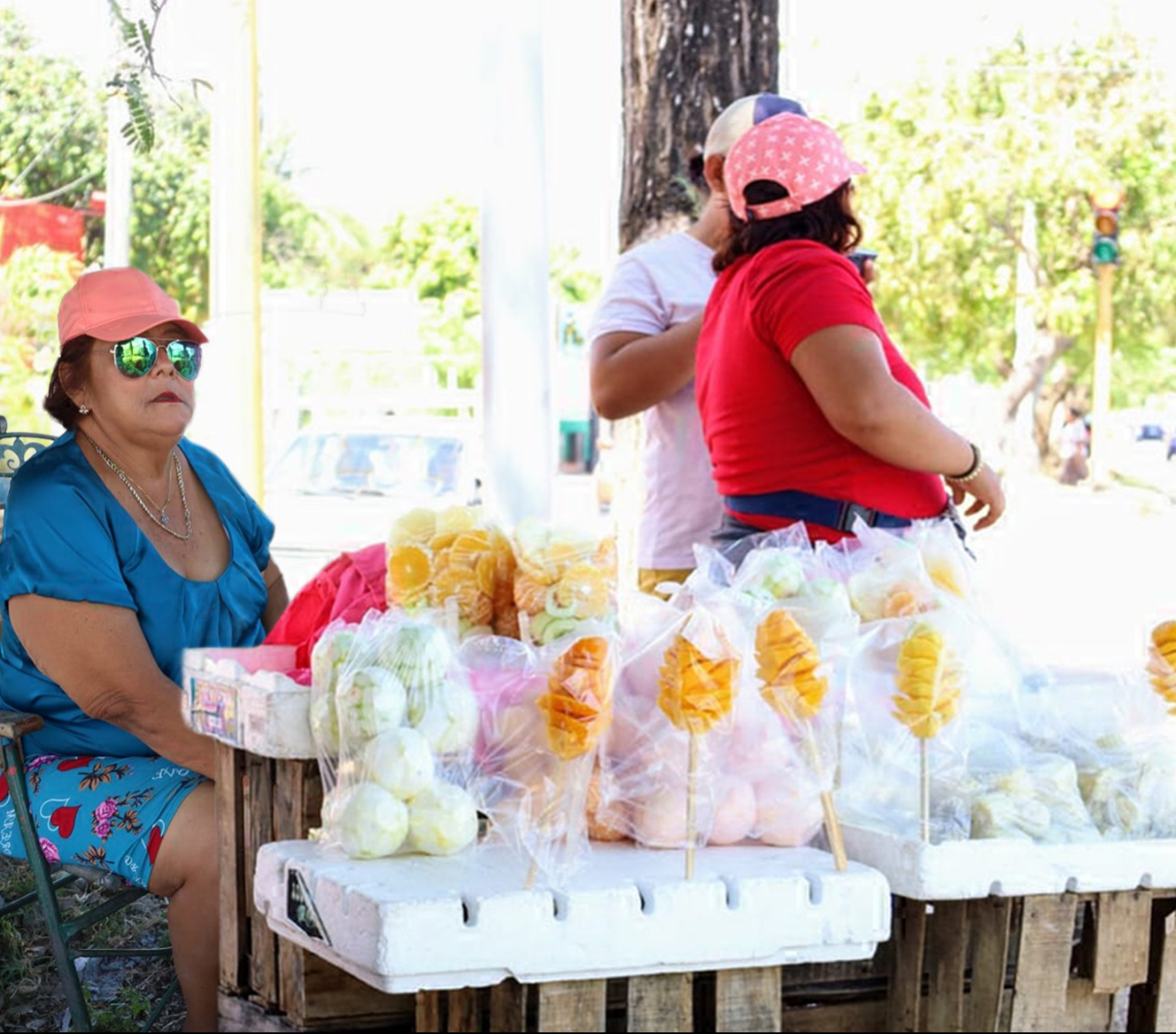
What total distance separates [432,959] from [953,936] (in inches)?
24.5

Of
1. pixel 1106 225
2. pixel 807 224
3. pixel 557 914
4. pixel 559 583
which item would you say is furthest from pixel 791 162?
pixel 1106 225

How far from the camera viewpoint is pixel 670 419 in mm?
3305

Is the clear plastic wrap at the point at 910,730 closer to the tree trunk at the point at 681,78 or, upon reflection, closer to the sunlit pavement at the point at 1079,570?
the sunlit pavement at the point at 1079,570

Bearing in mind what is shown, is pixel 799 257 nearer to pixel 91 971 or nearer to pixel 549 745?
pixel 549 745

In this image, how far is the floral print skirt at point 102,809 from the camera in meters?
2.46

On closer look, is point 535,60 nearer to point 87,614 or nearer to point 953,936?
point 87,614

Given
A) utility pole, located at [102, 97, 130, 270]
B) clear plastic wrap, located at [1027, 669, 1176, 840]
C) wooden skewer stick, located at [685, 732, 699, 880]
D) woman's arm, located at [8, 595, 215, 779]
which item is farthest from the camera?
utility pole, located at [102, 97, 130, 270]

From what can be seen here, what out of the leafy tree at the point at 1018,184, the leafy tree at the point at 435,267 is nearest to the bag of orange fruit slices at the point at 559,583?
the leafy tree at the point at 1018,184

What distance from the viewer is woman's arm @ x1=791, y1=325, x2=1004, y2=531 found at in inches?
97.7

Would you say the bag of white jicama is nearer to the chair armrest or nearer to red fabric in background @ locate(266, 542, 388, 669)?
red fabric in background @ locate(266, 542, 388, 669)

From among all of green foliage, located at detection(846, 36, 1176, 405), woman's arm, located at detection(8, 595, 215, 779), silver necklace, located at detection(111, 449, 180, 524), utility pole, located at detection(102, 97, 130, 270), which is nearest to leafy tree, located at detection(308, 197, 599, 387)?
green foliage, located at detection(846, 36, 1176, 405)

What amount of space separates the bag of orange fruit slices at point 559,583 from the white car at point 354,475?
10.6 m

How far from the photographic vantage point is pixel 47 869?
2.52 meters

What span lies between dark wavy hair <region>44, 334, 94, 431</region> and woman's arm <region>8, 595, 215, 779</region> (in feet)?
1.32
